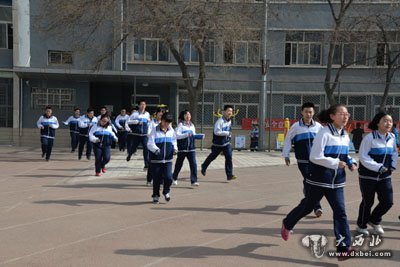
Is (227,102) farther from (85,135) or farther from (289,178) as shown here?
(289,178)

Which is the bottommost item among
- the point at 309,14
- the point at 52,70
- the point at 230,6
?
the point at 52,70

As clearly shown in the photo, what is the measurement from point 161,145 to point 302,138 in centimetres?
271

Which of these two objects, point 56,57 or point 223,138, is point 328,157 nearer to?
point 223,138

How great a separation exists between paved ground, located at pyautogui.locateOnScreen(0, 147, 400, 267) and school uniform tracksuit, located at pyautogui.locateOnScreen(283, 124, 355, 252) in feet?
1.75

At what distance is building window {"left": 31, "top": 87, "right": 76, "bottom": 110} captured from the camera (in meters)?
26.5

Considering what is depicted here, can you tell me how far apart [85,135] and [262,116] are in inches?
313

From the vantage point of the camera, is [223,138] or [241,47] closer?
[223,138]

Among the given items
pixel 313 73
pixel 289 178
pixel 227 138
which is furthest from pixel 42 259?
pixel 313 73

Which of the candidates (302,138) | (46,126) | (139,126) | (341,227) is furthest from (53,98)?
(341,227)

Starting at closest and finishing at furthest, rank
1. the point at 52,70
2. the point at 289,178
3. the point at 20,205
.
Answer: the point at 20,205, the point at 289,178, the point at 52,70

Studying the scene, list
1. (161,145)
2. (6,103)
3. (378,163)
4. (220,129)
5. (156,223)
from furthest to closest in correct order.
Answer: (6,103) < (220,129) < (161,145) < (156,223) < (378,163)

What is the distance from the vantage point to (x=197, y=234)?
22.9ft

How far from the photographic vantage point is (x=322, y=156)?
570cm

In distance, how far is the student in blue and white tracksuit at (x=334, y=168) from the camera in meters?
5.59
